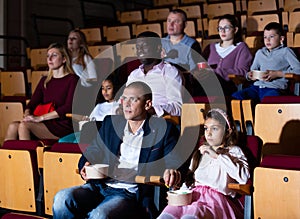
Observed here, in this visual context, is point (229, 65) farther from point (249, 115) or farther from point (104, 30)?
point (104, 30)

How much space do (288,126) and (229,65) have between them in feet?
1.26

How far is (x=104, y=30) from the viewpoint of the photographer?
2.29 meters

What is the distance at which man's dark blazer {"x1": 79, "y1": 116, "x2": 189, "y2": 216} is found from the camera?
2.80 feet

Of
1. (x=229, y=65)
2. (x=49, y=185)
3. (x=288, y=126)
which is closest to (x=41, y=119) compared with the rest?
(x=49, y=185)

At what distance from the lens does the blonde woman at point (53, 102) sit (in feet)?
4.24

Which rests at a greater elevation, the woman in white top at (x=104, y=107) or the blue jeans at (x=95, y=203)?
the woman in white top at (x=104, y=107)

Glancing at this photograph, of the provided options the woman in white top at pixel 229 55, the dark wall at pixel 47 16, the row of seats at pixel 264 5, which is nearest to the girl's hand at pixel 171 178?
the woman in white top at pixel 229 55

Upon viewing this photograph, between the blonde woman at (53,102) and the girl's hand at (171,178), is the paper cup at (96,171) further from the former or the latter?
the blonde woman at (53,102)

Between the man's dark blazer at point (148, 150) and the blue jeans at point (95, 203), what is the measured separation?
0.03 metres

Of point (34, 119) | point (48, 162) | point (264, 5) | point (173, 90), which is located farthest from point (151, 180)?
point (264, 5)

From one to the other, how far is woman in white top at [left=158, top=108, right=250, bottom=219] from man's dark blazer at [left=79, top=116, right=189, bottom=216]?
0.03 metres

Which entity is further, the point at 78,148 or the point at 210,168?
the point at 78,148

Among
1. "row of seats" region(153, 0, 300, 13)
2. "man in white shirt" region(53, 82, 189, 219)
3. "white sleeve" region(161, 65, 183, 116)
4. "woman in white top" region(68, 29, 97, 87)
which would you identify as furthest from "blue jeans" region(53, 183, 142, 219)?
"row of seats" region(153, 0, 300, 13)

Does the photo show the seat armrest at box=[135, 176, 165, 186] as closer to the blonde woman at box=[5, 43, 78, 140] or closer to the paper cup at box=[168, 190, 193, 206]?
the paper cup at box=[168, 190, 193, 206]
